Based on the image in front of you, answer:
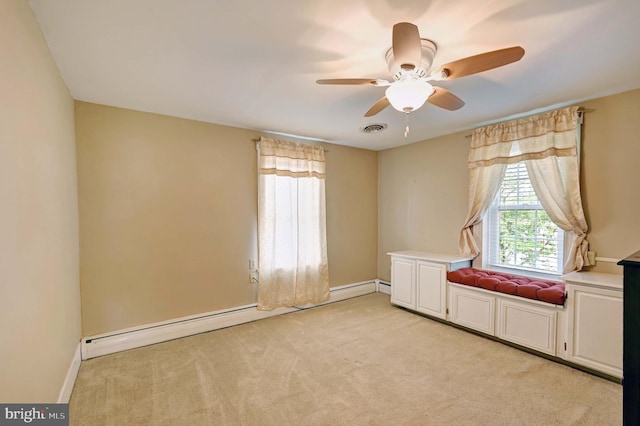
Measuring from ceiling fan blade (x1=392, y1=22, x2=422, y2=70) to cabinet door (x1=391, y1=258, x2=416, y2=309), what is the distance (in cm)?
279

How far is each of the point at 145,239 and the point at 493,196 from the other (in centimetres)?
396

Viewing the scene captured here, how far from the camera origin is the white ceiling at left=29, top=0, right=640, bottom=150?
1.49m

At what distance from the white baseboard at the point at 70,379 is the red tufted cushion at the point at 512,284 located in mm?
3615

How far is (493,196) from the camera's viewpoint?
11.1 feet

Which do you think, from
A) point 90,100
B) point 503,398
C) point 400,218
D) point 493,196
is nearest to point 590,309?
point 503,398

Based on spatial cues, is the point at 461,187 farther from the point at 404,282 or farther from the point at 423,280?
the point at 404,282

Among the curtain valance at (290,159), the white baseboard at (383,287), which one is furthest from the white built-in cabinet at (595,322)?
the curtain valance at (290,159)

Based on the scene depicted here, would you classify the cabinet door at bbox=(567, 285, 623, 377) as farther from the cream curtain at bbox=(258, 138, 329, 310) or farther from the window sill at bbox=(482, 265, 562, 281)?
the cream curtain at bbox=(258, 138, 329, 310)

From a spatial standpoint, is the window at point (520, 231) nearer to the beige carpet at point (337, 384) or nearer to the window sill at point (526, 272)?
the window sill at point (526, 272)

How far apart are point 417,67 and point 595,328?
2.54 m

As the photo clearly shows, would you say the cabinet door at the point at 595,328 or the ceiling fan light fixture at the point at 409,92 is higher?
the ceiling fan light fixture at the point at 409,92

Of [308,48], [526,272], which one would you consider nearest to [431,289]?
[526,272]
